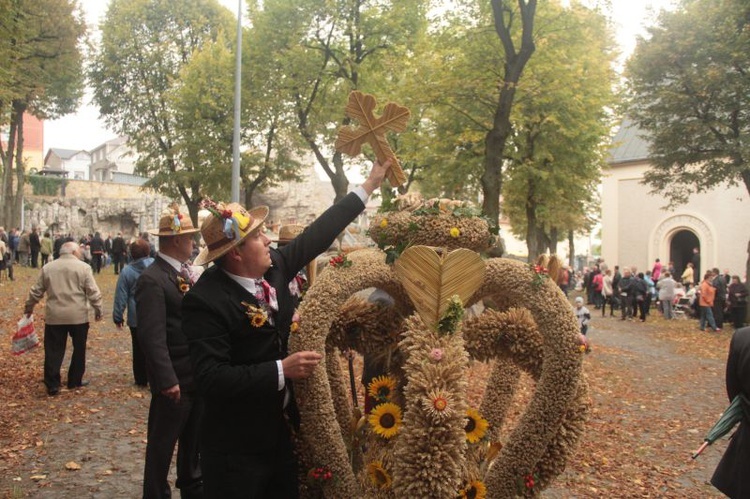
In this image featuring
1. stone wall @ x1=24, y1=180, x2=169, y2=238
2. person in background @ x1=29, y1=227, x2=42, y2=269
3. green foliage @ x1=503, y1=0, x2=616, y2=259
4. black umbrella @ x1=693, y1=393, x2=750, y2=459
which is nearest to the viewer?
black umbrella @ x1=693, y1=393, x2=750, y2=459

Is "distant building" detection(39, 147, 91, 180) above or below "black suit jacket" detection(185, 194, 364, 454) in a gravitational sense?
above

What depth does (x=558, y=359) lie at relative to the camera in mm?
3855

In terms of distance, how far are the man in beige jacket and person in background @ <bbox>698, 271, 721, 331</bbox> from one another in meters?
17.0

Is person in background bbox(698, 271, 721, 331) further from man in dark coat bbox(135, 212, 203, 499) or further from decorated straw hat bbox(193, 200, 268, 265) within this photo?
decorated straw hat bbox(193, 200, 268, 265)

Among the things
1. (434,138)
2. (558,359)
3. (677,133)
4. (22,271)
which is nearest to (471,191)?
(434,138)

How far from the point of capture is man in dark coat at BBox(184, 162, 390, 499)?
3.02 meters

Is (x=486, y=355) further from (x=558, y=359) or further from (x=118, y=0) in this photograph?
(x=118, y=0)

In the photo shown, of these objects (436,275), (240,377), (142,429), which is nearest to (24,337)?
(142,429)

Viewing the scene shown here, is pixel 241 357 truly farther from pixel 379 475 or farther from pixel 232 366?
pixel 379 475

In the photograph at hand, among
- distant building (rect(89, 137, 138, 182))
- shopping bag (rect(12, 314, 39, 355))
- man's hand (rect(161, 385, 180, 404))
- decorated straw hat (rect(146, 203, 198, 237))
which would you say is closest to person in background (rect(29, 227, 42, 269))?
shopping bag (rect(12, 314, 39, 355))

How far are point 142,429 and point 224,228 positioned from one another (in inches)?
188

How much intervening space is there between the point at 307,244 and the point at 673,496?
14.4 feet

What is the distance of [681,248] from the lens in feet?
120

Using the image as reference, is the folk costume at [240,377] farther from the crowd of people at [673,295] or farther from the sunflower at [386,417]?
the crowd of people at [673,295]
